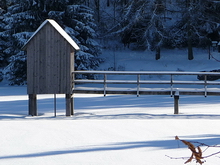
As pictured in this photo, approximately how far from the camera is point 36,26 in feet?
109

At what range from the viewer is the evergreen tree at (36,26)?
3181 cm

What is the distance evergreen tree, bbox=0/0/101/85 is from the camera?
31.8 metres

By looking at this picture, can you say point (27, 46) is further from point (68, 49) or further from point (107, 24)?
point (107, 24)

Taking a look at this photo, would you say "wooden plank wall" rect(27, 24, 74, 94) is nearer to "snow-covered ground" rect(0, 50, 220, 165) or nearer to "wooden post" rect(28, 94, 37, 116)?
"wooden post" rect(28, 94, 37, 116)

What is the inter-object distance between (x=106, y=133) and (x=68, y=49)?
667 centimetres

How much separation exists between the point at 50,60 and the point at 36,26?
18375mm

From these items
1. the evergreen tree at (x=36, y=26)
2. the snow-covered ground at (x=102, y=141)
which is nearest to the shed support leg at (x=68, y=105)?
the snow-covered ground at (x=102, y=141)

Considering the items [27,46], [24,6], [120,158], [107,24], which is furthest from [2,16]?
[120,158]

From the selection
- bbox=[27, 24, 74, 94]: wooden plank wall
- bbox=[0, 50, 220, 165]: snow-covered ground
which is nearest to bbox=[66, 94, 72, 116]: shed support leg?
bbox=[27, 24, 74, 94]: wooden plank wall

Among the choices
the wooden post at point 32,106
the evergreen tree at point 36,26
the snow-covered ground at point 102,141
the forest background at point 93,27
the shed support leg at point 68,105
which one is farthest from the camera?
the forest background at point 93,27

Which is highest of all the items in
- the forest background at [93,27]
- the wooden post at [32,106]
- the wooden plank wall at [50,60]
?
the forest background at [93,27]

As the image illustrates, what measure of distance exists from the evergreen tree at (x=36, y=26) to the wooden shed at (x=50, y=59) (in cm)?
1561

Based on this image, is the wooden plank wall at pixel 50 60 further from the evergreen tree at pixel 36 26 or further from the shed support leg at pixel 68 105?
the evergreen tree at pixel 36 26

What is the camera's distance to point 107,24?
1893 inches
